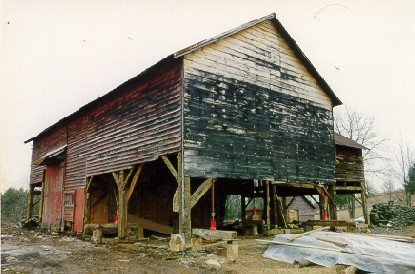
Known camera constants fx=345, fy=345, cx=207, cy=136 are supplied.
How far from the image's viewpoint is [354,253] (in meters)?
7.66

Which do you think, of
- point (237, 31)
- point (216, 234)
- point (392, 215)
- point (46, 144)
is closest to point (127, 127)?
point (237, 31)

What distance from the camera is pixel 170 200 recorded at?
18.7 metres

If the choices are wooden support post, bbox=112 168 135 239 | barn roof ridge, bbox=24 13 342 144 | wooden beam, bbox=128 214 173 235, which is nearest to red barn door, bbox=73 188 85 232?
wooden beam, bbox=128 214 173 235

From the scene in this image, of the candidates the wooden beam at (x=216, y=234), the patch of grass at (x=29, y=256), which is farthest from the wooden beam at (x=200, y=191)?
the patch of grass at (x=29, y=256)

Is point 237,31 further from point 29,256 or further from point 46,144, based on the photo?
point 46,144

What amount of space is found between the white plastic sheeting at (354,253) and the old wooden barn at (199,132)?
3180 millimetres

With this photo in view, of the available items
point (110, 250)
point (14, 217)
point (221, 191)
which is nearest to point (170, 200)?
point (221, 191)

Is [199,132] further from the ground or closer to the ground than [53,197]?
further from the ground

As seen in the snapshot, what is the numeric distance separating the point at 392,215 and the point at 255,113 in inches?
743

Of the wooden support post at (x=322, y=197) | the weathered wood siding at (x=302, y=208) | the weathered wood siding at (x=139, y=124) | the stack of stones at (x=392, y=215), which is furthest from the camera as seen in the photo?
the weathered wood siding at (x=302, y=208)

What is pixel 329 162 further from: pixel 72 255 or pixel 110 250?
pixel 72 255

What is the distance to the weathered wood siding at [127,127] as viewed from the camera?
11773mm

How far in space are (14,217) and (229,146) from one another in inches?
1238

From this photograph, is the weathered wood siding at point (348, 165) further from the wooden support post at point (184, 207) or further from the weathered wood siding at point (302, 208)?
the weathered wood siding at point (302, 208)
